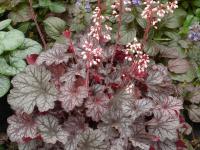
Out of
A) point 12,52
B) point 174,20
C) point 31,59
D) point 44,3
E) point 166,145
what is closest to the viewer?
point 166,145

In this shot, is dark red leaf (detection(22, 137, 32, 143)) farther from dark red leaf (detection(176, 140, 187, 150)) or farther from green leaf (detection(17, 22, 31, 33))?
green leaf (detection(17, 22, 31, 33))

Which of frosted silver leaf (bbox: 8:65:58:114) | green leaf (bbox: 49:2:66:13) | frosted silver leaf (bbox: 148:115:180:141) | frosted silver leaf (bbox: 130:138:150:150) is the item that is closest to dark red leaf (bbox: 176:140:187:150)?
frosted silver leaf (bbox: 148:115:180:141)

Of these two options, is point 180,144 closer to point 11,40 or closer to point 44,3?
point 11,40

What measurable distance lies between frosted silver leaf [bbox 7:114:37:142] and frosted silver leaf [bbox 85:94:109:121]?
12.6 inches

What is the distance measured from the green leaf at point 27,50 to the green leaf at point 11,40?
93mm

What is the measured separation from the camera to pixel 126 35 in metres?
3.31

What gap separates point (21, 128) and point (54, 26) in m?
1.00

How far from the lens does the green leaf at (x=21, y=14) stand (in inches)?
135

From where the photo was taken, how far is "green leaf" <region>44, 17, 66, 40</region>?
3348mm

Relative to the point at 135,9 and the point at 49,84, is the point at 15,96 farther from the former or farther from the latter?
the point at 135,9

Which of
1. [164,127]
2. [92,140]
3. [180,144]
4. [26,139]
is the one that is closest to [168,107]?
[164,127]

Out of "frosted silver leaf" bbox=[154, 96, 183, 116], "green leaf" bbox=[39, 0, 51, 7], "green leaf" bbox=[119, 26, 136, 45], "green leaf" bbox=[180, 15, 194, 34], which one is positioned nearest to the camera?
"frosted silver leaf" bbox=[154, 96, 183, 116]

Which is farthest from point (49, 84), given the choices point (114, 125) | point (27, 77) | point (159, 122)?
point (159, 122)

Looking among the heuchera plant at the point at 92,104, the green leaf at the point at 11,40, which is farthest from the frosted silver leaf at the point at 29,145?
the green leaf at the point at 11,40
